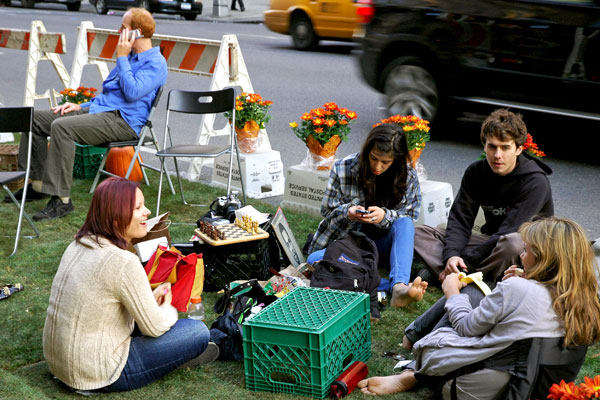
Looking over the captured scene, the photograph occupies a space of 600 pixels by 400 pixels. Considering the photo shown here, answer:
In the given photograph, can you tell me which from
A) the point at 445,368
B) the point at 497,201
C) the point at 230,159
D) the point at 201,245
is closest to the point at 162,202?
the point at 230,159

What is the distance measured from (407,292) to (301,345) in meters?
1.16

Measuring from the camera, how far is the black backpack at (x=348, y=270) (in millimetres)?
4277

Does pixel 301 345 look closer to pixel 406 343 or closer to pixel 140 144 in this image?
pixel 406 343

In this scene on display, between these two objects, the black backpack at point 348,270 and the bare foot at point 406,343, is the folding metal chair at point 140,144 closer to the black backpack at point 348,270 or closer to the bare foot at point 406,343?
the black backpack at point 348,270

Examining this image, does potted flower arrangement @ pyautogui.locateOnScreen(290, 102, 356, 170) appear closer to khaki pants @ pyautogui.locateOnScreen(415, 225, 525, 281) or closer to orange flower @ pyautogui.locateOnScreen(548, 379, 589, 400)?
khaki pants @ pyautogui.locateOnScreen(415, 225, 525, 281)

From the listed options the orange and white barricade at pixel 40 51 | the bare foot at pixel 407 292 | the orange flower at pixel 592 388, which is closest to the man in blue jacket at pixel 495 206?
the bare foot at pixel 407 292

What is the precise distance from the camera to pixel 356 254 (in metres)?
4.48

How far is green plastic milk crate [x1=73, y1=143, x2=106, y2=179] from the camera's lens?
718cm

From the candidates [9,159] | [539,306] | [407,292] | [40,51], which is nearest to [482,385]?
[539,306]

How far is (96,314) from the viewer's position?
10.6 ft

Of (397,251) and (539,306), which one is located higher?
(539,306)

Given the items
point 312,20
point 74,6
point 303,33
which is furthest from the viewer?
point 74,6

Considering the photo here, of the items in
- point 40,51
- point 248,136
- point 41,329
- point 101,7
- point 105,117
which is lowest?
point 41,329

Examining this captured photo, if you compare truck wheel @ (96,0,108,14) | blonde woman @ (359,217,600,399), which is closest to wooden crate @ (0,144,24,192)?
blonde woman @ (359,217,600,399)
